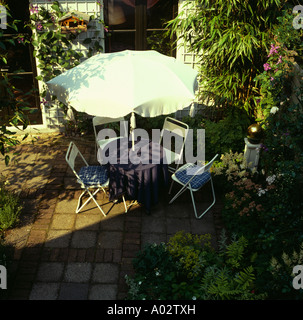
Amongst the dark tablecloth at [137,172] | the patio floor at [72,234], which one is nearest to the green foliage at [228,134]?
the patio floor at [72,234]

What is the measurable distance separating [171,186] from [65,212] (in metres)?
1.90

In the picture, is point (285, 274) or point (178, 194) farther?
point (178, 194)

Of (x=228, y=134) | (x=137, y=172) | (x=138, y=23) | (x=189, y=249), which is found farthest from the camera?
(x=138, y=23)

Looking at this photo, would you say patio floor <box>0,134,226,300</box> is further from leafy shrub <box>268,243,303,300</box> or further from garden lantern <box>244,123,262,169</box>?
leafy shrub <box>268,243,303,300</box>

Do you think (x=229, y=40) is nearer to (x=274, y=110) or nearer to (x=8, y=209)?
(x=274, y=110)

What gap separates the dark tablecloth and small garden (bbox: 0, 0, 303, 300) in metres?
0.94

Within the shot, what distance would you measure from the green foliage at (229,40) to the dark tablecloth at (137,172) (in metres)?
2.16

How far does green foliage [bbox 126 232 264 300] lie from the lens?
4.89 m

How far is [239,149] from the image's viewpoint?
7660 millimetres

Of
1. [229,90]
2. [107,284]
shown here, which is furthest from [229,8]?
[107,284]

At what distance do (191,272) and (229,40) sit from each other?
13.5 ft

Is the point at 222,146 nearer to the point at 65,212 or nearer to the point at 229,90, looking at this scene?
the point at 229,90

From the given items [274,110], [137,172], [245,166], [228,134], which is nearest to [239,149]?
[228,134]
